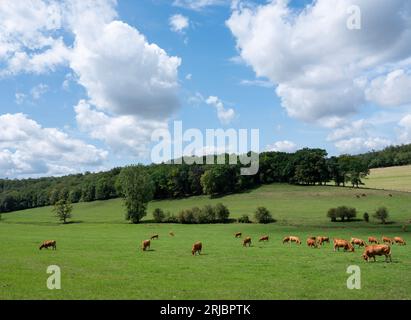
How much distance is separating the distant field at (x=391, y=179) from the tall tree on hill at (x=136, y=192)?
64.9 metres

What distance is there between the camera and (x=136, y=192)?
97.5m

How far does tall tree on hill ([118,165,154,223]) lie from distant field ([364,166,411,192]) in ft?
213

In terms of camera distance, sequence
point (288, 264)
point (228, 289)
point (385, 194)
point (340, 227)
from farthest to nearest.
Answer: point (385, 194), point (340, 227), point (288, 264), point (228, 289)

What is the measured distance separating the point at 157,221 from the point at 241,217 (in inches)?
737

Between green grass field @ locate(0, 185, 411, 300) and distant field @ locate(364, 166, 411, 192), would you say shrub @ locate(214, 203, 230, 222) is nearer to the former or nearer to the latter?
green grass field @ locate(0, 185, 411, 300)

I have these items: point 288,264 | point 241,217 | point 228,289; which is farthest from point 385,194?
point 228,289

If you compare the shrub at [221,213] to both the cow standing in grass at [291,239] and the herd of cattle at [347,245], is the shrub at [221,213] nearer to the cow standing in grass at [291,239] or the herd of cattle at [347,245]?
the herd of cattle at [347,245]

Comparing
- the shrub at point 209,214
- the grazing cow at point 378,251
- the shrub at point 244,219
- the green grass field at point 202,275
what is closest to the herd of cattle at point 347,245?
the grazing cow at point 378,251

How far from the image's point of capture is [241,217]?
8556cm

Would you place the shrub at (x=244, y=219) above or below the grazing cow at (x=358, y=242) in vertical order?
below

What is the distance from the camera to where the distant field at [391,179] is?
12003 centimetres

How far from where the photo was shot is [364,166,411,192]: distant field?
120m

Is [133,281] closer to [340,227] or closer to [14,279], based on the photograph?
[14,279]
